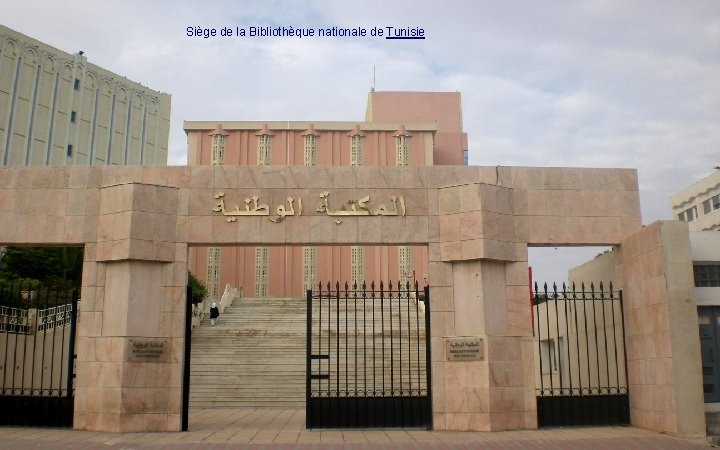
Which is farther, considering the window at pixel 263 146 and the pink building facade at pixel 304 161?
the window at pixel 263 146

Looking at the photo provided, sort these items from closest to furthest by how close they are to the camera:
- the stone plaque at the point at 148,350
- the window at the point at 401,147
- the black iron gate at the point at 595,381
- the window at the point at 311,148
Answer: the stone plaque at the point at 148,350, the black iron gate at the point at 595,381, the window at the point at 311,148, the window at the point at 401,147

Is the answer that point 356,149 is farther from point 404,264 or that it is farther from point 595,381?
point 595,381

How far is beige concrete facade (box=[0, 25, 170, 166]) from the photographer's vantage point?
4331 cm

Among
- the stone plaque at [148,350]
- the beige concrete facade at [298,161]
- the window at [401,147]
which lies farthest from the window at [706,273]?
the window at [401,147]

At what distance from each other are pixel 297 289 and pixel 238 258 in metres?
3.69

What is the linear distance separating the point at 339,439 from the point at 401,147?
1150 inches

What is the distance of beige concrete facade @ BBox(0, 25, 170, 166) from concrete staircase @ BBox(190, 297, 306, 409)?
24.4 m

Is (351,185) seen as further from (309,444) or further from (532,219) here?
(309,444)

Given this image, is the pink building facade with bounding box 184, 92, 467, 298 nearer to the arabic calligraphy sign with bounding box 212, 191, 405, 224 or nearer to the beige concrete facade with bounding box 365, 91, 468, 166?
the beige concrete facade with bounding box 365, 91, 468, 166

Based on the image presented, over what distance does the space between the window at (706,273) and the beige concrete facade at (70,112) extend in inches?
1564

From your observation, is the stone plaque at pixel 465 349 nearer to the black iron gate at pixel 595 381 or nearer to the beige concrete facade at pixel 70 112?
the black iron gate at pixel 595 381

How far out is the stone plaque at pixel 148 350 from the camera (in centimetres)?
1176

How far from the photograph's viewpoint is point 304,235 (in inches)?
490

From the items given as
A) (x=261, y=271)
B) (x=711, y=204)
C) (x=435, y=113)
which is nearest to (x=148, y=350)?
(x=261, y=271)
